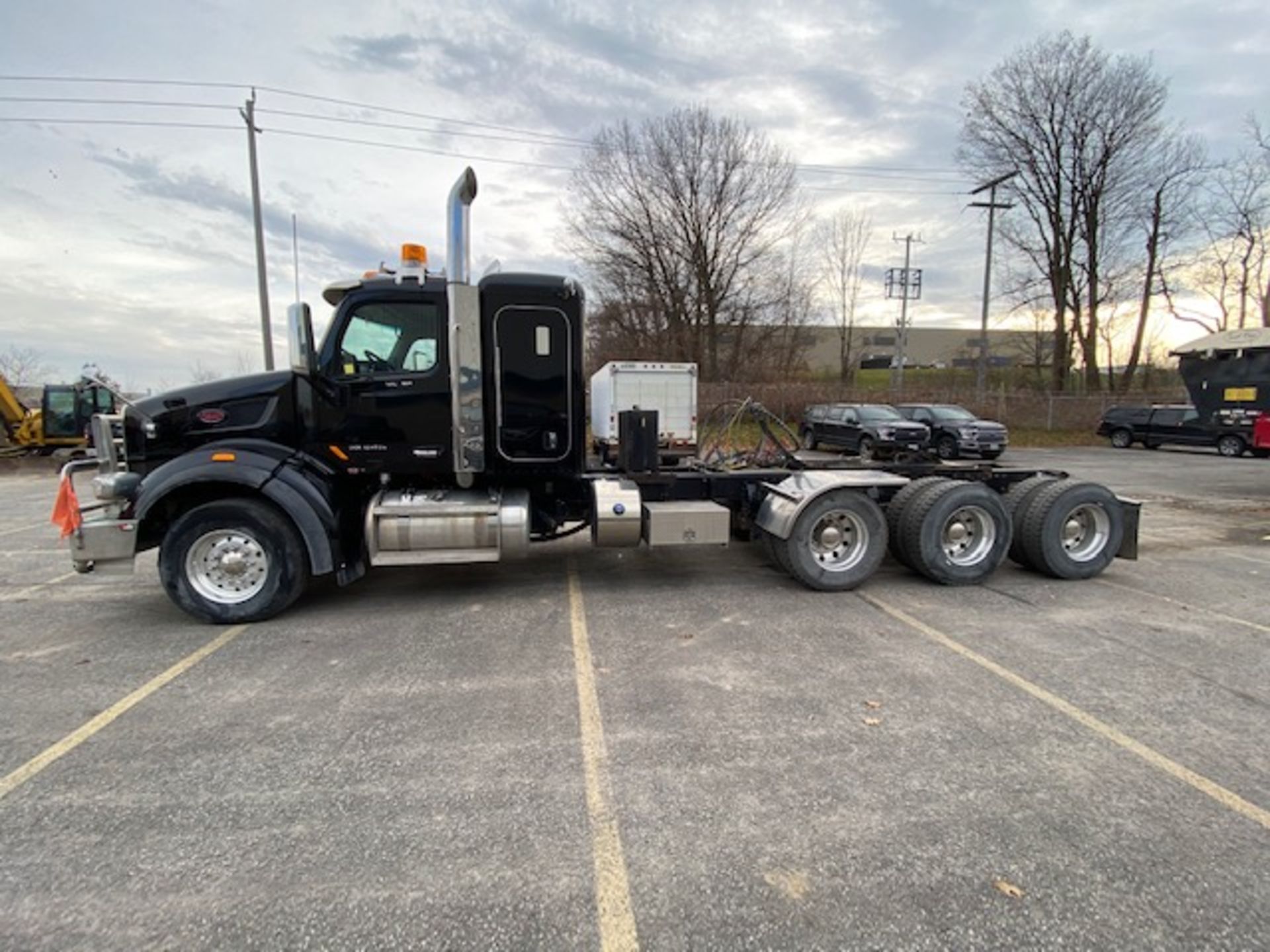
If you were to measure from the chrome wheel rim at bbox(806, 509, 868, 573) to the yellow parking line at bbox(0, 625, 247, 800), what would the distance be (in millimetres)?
4986

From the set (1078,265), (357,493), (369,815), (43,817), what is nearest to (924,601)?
(369,815)

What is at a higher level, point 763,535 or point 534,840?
point 763,535

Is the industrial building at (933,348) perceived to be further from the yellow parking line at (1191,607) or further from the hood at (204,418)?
the hood at (204,418)

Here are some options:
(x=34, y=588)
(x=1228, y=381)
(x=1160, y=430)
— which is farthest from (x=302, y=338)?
(x=1160, y=430)

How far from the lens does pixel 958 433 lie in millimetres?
19859

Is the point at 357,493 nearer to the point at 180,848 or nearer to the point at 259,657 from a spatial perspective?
the point at 259,657

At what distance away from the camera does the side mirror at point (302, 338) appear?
5426 millimetres

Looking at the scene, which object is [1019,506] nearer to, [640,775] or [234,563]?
[640,775]

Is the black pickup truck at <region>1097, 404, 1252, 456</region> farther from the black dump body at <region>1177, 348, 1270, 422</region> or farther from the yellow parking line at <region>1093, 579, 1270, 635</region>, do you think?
the yellow parking line at <region>1093, 579, 1270, 635</region>

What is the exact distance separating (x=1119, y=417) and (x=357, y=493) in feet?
99.8

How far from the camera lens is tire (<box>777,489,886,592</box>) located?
5.91m

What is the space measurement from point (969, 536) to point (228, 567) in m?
6.65

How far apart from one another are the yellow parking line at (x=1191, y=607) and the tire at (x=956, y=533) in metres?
1.18

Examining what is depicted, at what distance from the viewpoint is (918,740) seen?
11.0ft
